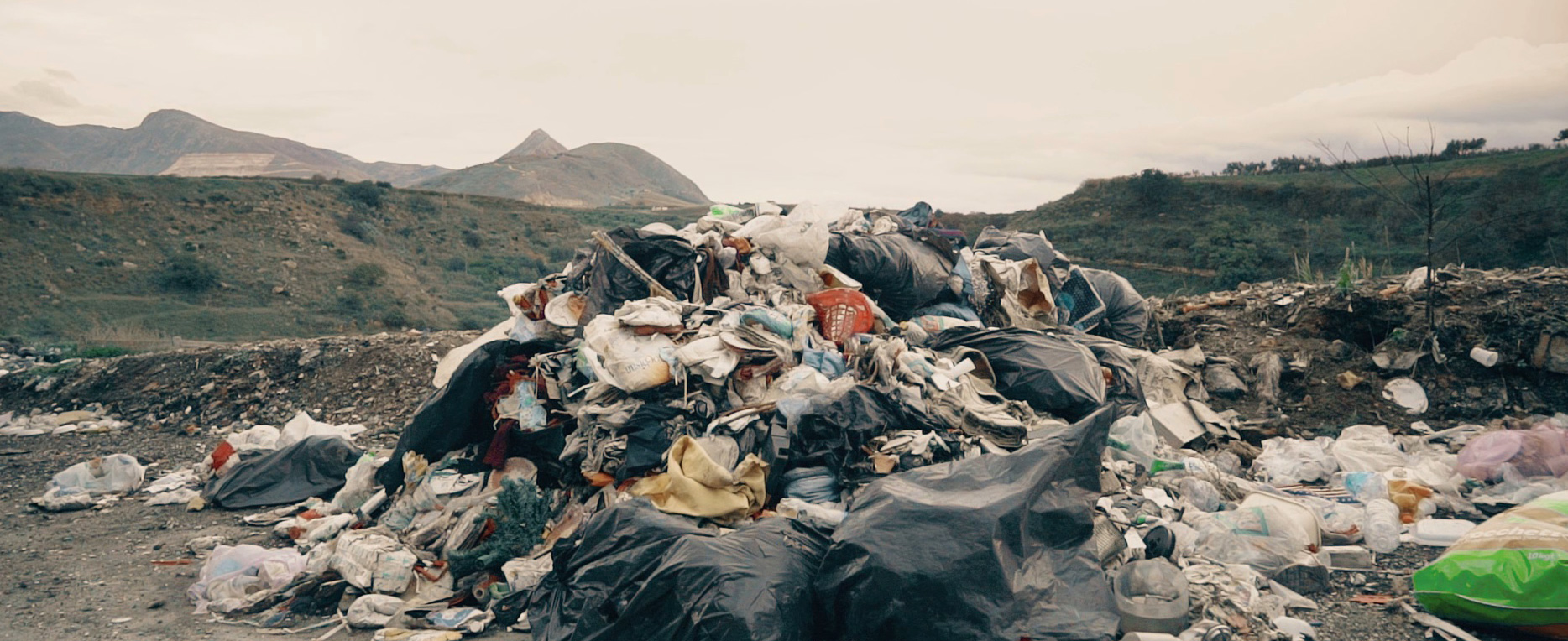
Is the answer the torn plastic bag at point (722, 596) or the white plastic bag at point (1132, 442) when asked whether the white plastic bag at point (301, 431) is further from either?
the white plastic bag at point (1132, 442)

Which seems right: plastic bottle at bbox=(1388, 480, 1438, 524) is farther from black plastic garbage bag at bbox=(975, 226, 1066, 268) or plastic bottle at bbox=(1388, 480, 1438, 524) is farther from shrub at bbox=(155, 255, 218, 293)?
shrub at bbox=(155, 255, 218, 293)

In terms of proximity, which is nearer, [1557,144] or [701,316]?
[701,316]

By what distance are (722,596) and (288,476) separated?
3942 millimetres

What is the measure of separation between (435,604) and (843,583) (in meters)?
1.81

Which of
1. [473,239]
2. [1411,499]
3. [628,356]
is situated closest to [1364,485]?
[1411,499]

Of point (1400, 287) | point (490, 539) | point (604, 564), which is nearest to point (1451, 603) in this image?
point (604, 564)

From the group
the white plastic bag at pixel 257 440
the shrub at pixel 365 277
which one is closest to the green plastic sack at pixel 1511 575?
the white plastic bag at pixel 257 440

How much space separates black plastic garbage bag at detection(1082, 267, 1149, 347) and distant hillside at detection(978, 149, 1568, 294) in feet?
36.0

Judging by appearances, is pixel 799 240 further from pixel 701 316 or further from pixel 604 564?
pixel 604 564

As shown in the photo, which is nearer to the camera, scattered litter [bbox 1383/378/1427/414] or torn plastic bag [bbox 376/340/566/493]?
torn plastic bag [bbox 376/340/566/493]

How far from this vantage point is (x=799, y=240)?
474 cm

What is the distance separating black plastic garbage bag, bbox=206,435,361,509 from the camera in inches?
196

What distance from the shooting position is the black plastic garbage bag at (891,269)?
493 centimetres

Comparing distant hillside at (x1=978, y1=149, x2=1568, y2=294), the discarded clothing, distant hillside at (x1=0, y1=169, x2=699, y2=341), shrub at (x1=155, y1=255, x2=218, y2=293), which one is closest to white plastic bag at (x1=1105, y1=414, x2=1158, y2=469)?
the discarded clothing
